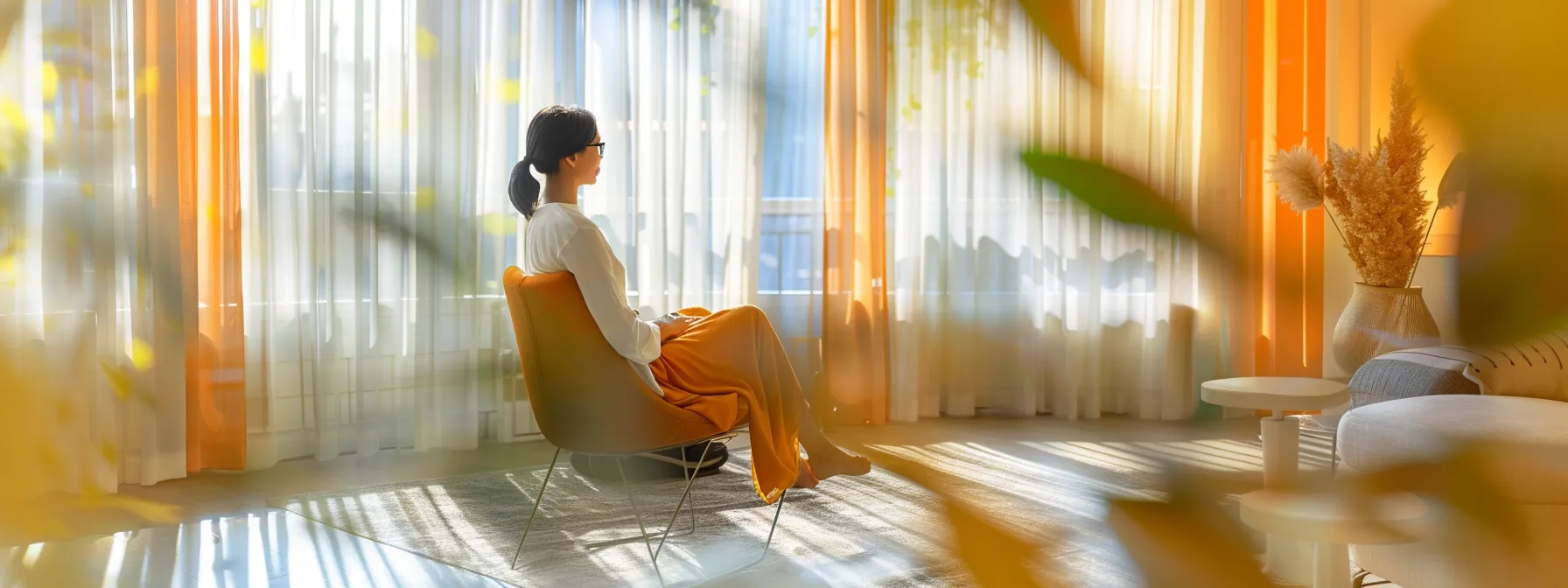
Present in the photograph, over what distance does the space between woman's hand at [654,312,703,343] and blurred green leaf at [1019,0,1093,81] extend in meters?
2.11

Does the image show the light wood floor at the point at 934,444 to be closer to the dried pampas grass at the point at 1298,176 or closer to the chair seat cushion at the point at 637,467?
the dried pampas grass at the point at 1298,176

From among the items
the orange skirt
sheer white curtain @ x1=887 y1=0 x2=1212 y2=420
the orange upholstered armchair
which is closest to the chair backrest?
the orange upholstered armchair

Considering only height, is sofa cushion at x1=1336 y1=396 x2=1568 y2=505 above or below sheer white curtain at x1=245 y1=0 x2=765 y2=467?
below

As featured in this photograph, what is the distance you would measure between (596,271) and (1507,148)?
6.18 ft

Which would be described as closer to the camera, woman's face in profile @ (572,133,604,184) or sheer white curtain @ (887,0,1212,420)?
sheer white curtain @ (887,0,1212,420)

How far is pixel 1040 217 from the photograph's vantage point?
164mm

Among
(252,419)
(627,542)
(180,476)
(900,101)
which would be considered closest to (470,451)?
(900,101)

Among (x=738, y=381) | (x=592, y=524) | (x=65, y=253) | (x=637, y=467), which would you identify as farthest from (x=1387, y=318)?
(x=637, y=467)

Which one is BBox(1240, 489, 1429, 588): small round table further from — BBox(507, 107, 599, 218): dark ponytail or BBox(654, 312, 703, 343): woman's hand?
BBox(654, 312, 703, 343): woman's hand

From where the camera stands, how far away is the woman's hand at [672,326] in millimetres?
2297

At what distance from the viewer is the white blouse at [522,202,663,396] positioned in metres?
1.96

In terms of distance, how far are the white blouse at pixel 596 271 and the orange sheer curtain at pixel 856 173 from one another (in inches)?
67.3

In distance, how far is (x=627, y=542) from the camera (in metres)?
2.36

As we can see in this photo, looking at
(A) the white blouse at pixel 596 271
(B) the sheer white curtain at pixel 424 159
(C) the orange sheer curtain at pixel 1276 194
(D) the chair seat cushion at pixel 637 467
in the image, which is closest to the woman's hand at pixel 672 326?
(A) the white blouse at pixel 596 271
